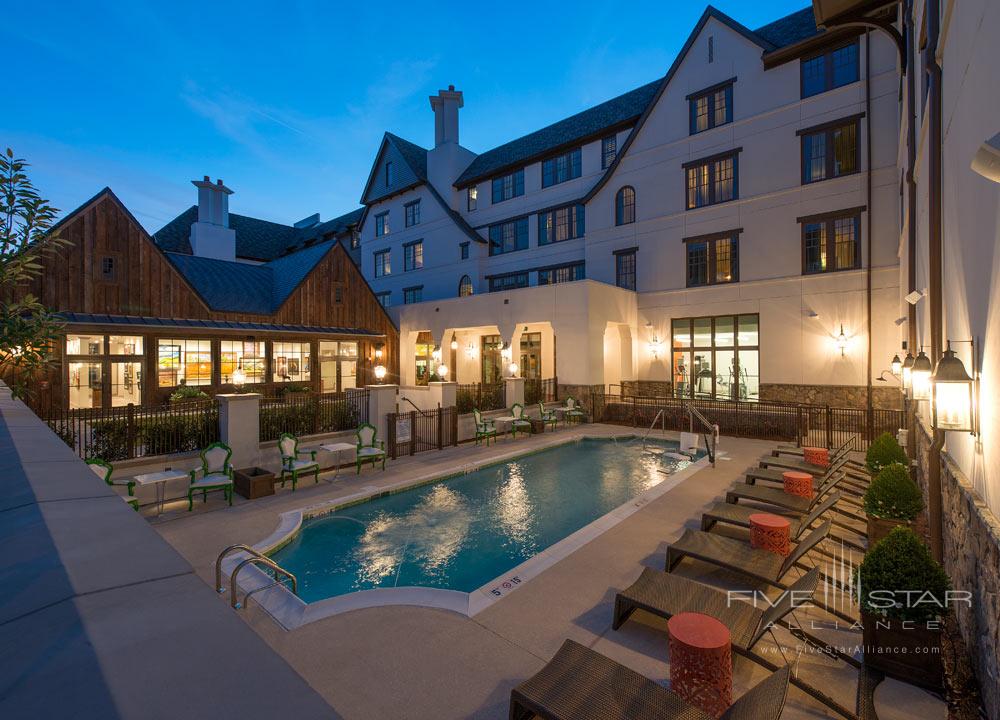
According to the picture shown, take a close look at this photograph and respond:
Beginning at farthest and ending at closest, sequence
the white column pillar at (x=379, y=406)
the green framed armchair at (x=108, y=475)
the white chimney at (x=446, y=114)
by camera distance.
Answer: the white chimney at (x=446, y=114) < the white column pillar at (x=379, y=406) < the green framed armchair at (x=108, y=475)

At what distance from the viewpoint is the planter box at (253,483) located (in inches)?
404

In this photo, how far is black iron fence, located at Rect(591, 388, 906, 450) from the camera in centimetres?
1548

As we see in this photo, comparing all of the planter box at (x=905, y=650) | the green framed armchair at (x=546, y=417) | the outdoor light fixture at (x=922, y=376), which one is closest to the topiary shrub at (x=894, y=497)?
the outdoor light fixture at (x=922, y=376)

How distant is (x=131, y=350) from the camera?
19219 millimetres

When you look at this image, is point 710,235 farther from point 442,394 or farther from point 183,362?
point 183,362

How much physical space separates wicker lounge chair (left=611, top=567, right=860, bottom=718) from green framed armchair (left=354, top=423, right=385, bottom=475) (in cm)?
894

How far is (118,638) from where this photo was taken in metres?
1.37

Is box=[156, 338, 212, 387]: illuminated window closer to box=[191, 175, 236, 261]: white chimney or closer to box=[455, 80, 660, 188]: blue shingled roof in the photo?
box=[191, 175, 236, 261]: white chimney

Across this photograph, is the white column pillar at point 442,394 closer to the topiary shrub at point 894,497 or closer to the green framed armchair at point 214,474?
the green framed armchair at point 214,474

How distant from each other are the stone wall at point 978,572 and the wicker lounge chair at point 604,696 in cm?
182

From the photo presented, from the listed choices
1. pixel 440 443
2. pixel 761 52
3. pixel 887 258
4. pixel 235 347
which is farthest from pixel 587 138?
pixel 235 347

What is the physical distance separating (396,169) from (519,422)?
25002mm

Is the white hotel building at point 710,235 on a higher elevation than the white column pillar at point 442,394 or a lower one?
higher

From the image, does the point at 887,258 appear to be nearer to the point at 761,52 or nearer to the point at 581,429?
the point at 761,52
